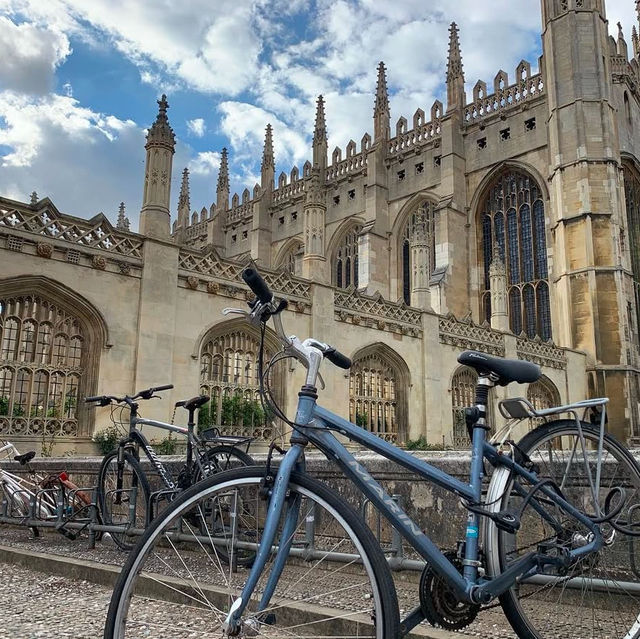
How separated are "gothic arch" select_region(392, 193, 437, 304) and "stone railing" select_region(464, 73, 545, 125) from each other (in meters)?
4.39

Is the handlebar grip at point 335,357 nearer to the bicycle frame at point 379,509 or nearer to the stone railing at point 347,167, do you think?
the bicycle frame at point 379,509

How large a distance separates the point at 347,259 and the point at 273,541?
34.1 metres

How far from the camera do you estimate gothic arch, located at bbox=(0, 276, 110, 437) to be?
995cm

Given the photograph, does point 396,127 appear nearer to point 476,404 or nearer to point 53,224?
point 53,224

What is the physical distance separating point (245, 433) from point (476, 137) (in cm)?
2294

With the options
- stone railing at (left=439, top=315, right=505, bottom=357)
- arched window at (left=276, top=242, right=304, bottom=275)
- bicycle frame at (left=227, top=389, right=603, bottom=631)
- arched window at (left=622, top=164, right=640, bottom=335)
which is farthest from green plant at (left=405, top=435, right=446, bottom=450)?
arched window at (left=276, top=242, right=304, bottom=275)

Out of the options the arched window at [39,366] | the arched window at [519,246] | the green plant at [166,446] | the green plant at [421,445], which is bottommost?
the green plant at [166,446]

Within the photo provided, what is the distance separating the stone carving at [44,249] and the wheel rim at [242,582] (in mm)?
7034

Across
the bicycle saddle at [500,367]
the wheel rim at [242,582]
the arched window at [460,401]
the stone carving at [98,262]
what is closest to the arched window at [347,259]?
the arched window at [460,401]

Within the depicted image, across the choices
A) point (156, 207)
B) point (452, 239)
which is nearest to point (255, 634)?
point (156, 207)

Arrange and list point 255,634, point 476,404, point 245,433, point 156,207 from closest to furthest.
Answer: point 255,634, point 476,404, point 156,207, point 245,433

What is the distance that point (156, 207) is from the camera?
11773 millimetres

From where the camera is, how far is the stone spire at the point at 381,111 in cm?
3441

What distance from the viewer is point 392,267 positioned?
32.8 meters
